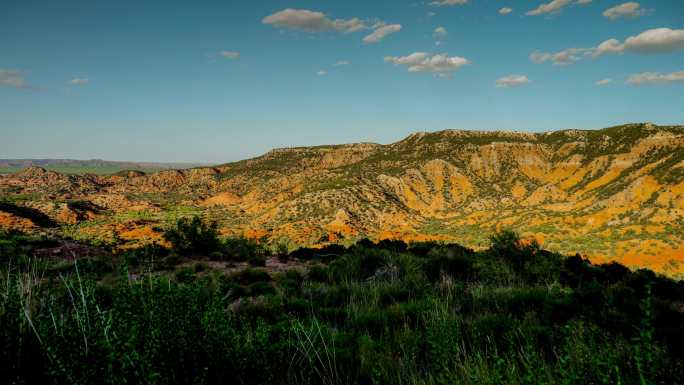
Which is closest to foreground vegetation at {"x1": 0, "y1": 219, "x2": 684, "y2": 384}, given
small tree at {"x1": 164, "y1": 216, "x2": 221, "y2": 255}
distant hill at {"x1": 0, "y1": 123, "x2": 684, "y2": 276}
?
small tree at {"x1": 164, "y1": 216, "x2": 221, "y2": 255}

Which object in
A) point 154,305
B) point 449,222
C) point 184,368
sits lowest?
point 449,222

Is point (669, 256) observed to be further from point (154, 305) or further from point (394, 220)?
point (154, 305)

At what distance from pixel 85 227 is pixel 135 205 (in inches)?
1628

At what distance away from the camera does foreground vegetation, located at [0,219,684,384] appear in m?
2.15

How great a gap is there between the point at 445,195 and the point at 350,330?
10516cm

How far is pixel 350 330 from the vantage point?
4.90 metres

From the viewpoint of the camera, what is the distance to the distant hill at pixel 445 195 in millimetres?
65375

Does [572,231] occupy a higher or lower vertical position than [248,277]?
lower

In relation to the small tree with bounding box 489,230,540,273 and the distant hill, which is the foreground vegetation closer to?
the small tree with bounding box 489,230,540,273

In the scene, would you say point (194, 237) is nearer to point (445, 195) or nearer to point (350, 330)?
point (350, 330)

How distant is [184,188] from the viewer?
153m

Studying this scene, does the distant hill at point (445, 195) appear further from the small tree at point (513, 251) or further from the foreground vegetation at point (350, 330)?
the foreground vegetation at point (350, 330)

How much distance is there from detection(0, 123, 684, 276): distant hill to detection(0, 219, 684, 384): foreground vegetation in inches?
1823

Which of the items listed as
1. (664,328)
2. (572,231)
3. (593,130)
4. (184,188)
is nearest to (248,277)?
(664,328)
